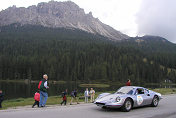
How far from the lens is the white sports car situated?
1259cm

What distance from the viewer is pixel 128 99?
43.1 ft

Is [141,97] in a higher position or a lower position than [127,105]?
higher

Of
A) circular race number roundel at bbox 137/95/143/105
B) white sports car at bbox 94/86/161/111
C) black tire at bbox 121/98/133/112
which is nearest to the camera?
white sports car at bbox 94/86/161/111

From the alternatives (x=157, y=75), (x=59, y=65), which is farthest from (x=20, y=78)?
(x=157, y=75)

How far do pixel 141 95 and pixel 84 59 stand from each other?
12957cm

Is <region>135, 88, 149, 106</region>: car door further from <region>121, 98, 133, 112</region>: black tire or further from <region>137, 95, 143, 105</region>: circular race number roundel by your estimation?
<region>121, 98, 133, 112</region>: black tire

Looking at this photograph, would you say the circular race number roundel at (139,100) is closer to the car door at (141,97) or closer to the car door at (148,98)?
the car door at (141,97)

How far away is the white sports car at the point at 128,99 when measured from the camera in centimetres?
1259

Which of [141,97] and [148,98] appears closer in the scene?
[141,97]

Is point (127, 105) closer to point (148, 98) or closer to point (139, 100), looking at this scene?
point (139, 100)

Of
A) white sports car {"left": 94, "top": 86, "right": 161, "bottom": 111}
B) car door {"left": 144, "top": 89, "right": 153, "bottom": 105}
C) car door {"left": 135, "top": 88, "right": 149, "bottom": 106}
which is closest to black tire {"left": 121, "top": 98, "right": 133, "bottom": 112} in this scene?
white sports car {"left": 94, "top": 86, "right": 161, "bottom": 111}

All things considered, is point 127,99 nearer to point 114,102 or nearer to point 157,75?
point 114,102

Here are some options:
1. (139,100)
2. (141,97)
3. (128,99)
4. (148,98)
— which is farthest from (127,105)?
(148,98)

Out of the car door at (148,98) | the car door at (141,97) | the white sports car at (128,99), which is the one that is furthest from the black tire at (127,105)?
the car door at (148,98)
